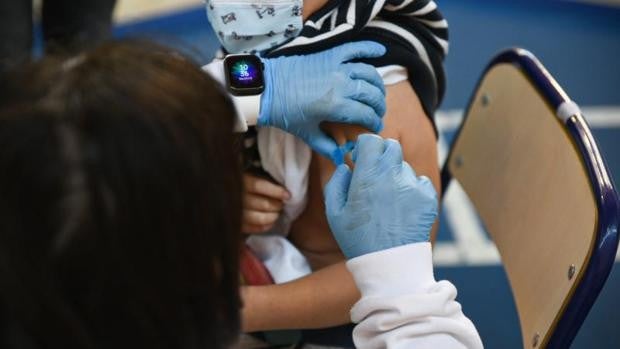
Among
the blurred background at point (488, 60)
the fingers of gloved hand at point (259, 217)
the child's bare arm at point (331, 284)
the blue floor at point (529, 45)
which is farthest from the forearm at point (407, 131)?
the blue floor at point (529, 45)

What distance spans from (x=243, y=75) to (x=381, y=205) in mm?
258

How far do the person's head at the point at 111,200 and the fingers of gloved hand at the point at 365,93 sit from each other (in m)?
0.34

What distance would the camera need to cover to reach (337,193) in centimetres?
95

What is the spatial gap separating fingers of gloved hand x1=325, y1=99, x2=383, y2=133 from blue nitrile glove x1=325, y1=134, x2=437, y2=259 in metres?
0.06

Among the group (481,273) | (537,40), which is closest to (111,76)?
(481,273)

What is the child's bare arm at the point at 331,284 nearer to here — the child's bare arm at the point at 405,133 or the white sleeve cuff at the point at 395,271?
the child's bare arm at the point at 405,133

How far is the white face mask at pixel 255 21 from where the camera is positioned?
3.33 ft

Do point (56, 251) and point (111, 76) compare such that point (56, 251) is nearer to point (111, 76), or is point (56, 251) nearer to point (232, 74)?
point (111, 76)

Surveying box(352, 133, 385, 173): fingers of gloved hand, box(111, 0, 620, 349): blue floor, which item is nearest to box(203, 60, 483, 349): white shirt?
box(352, 133, 385, 173): fingers of gloved hand

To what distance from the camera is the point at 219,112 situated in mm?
668

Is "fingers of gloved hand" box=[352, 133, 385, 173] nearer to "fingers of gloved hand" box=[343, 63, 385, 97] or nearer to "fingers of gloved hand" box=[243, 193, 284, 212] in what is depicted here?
"fingers of gloved hand" box=[343, 63, 385, 97]

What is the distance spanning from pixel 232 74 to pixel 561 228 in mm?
468

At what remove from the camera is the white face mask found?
3.33ft

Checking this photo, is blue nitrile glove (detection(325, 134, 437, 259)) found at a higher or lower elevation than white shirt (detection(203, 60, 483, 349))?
higher
